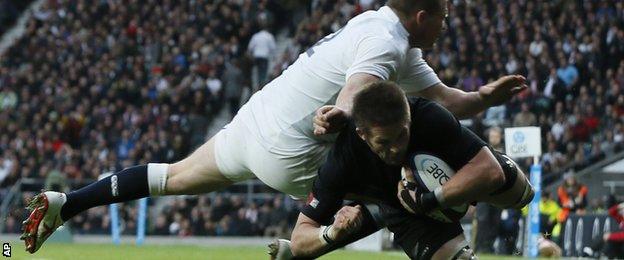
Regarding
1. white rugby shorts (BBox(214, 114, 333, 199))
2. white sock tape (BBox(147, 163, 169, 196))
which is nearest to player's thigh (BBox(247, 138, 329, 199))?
white rugby shorts (BBox(214, 114, 333, 199))

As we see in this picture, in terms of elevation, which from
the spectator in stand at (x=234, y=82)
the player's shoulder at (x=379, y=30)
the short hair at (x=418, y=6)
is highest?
the spectator in stand at (x=234, y=82)

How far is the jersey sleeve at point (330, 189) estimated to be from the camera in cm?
655

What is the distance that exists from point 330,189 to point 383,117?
72cm

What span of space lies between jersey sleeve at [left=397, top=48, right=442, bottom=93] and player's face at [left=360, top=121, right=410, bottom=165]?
1570 millimetres

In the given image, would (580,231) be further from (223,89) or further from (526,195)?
(223,89)

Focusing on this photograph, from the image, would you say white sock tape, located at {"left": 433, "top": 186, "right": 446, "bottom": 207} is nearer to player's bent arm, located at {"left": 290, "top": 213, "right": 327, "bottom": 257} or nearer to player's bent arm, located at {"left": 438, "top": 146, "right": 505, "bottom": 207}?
player's bent arm, located at {"left": 438, "top": 146, "right": 505, "bottom": 207}

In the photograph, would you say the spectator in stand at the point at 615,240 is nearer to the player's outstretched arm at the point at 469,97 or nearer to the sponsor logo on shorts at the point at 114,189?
the player's outstretched arm at the point at 469,97

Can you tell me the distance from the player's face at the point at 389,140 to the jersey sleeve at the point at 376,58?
0.77 m

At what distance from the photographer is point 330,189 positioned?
6598mm

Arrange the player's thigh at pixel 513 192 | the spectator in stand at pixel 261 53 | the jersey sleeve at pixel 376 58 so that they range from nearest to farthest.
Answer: the player's thigh at pixel 513 192 → the jersey sleeve at pixel 376 58 → the spectator in stand at pixel 261 53

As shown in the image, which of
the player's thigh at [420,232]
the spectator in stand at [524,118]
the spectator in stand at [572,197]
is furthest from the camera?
the spectator in stand at [524,118]

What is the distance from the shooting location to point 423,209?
6.28 m

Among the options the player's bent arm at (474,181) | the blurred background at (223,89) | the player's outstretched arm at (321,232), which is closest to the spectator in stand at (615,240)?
the blurred background at (223,89)

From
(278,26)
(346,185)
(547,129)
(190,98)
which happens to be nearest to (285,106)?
(346,185)
